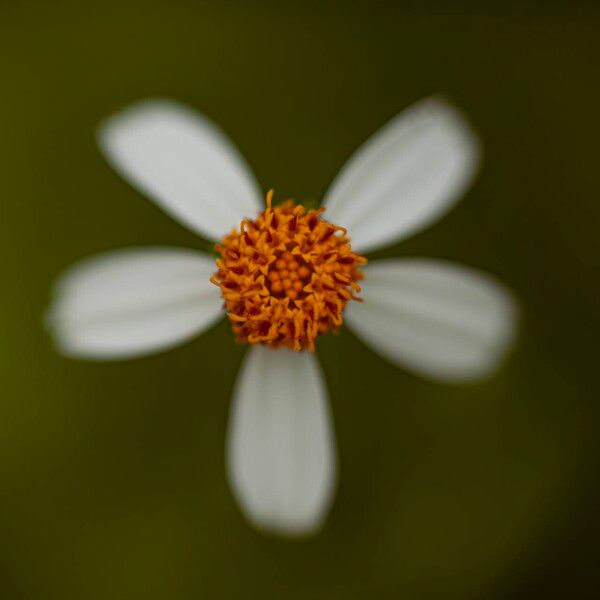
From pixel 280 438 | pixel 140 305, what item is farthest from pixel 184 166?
pixel 280 438

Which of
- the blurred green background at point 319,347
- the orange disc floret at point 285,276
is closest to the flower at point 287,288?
the orange disc floret at point 285,276

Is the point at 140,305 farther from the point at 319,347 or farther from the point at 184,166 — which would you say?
the point at 319,347

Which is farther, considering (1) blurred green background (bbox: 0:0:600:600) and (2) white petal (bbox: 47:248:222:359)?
(1) blurred green background (bbox: 0:0:600:600)

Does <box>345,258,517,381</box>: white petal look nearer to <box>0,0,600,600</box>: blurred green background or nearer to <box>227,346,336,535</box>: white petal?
<box>227,346,336,535</box>: white petal

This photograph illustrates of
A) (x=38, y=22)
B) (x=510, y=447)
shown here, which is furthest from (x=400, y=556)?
(x=38, y=22)

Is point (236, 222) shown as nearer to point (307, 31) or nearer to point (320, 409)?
point (320, 409)

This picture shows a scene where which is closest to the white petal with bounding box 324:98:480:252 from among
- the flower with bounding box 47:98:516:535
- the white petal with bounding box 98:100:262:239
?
the flower with bounding box 47:98:516:535
